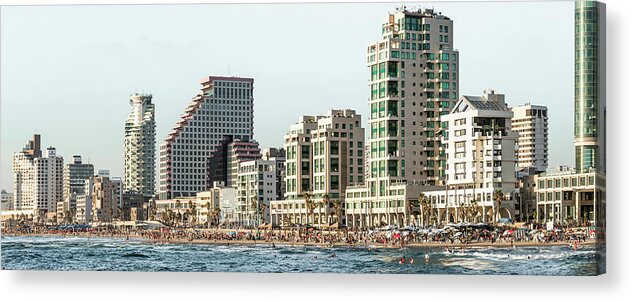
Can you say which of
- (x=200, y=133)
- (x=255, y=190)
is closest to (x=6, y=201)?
(x=255, y=190)

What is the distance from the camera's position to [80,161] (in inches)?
2744

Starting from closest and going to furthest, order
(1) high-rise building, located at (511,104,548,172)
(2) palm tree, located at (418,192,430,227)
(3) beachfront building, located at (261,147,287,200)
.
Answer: (2) palm tree, located at (418,192,430,227), (1) high-rise building, located at (511,104,548,172), (3) beachfront building, located at (261,147,287,200)

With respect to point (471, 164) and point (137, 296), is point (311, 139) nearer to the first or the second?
point (471, 164)

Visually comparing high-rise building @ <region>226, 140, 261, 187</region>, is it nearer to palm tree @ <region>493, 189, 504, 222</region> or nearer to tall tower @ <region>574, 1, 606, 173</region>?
palm tree @ <region>493, 189, 504, 222</region>

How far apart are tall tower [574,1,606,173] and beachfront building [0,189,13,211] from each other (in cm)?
2545

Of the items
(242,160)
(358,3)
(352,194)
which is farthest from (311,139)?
(358,3)

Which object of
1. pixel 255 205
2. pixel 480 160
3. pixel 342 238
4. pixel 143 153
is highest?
pixel 143 153

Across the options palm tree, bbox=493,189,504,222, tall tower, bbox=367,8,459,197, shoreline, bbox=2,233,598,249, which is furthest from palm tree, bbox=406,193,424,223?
shoreline, bbox=2,233,598,249

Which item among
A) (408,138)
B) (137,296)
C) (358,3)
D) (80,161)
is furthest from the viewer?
(408,138)

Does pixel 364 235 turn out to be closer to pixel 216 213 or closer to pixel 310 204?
pixel 310 204

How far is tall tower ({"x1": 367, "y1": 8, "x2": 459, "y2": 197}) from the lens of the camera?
266ft

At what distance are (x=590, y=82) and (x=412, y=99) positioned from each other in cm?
3842

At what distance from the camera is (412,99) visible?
82812 millimetres

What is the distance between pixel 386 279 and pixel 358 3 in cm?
1212
